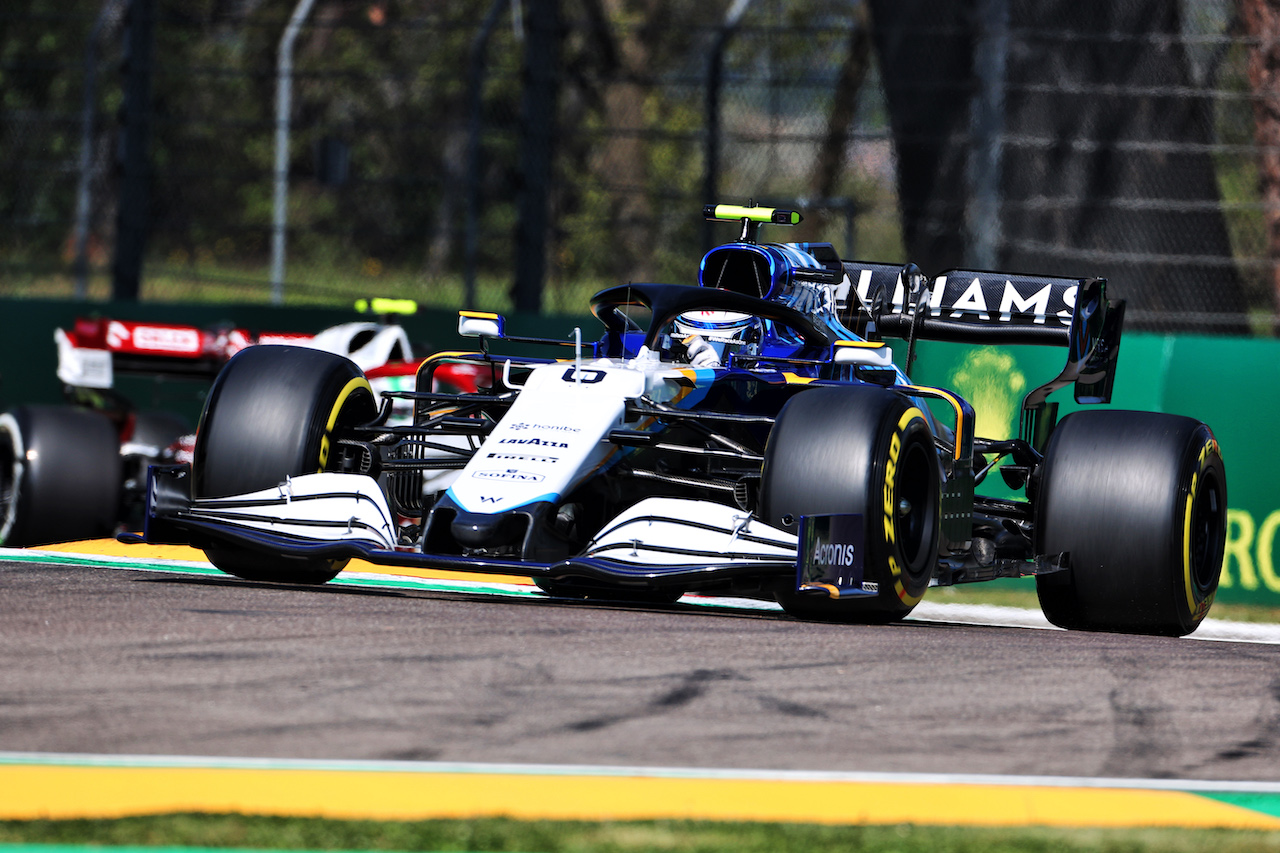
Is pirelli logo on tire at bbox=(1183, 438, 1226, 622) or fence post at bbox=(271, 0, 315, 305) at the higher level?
fence post at bbox=(271, 0, 315, 305)

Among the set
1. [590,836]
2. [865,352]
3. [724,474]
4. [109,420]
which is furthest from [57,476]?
[590,836]

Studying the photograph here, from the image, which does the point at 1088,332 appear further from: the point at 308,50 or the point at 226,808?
the point at 308,50

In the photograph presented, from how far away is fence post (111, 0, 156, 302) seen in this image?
14453 millimetres

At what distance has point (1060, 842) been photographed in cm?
393

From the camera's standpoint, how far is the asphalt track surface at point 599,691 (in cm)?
459

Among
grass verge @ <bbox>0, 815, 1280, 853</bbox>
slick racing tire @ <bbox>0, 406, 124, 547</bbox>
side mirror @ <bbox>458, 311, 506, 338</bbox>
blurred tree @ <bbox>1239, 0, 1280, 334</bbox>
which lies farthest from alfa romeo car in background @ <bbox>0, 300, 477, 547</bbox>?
grass verge @ <bbox>0, 815, 1280, 853</bbox>

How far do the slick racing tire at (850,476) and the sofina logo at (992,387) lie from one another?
3929mm

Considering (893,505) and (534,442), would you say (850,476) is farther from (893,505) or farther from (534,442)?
(534,442)

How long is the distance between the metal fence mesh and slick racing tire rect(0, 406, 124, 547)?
339 cm

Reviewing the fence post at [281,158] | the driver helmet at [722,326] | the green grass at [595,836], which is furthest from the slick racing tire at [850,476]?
the fence post at [281,158]

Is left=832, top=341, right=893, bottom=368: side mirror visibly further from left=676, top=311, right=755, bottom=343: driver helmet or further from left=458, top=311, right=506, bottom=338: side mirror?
left=458, top=311, right=506, bottom=338: side mirror

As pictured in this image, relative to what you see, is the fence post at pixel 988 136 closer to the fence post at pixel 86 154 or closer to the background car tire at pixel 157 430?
the background car tire at pixel 157 430

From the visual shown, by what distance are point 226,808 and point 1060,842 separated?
1617 mm

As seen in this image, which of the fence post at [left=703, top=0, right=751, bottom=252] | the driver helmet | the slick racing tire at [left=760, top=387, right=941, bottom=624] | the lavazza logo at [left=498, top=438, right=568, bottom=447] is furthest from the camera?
the fence post at [left=703, top=0, right=751, bottom=252]
